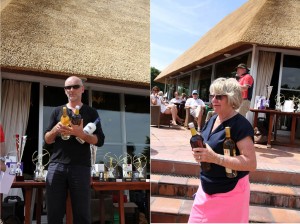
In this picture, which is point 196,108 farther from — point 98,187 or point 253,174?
point 98,187

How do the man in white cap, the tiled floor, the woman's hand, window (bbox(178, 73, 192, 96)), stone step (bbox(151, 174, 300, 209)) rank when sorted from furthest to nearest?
window (bbox(178, 73, 192, 96)) → the man in white cap → the tiled floor → stone step (bbox(151, 174, 300, 209)) → the woman's hand

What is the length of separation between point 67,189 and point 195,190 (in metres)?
1.17

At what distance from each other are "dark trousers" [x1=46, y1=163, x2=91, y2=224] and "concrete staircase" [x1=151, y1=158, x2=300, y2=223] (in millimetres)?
678

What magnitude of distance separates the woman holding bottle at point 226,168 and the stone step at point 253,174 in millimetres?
1553

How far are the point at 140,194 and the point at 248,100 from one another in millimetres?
1719

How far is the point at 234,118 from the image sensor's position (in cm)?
140

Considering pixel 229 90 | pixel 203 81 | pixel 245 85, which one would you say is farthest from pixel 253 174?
pixel 203 81

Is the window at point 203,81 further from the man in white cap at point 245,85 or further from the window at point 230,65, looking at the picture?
the man in white cap at point 245,85

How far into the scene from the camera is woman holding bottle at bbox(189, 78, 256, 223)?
1345 millimetres

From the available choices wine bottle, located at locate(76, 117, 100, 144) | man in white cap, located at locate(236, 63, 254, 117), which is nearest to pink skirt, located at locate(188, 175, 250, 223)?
wine bottle, located at locate(76, 117, 100, 144)

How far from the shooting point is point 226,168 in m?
1.36

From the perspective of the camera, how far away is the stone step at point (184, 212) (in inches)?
95.6

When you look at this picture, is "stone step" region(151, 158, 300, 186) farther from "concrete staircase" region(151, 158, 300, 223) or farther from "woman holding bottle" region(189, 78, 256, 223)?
"woman holding bottle" region(189, 78, 256, 223)

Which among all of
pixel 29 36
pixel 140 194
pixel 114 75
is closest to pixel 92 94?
pixel 114 75
